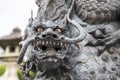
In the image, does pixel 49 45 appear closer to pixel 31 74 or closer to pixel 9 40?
pixel 31 74

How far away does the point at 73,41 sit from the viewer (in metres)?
3.31

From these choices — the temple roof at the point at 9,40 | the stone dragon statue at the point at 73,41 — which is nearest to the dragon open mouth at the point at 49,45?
the stone dragon statue at the point at 73,41

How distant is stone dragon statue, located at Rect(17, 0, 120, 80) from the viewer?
3264mm

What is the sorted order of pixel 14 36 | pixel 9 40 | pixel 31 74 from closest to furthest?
pixel 31 74, pixel 9 40, pixel 14 36

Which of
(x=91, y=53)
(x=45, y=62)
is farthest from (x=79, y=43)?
(x=45, y=62)

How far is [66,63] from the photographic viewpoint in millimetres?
3375

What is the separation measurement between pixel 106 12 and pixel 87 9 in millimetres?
134

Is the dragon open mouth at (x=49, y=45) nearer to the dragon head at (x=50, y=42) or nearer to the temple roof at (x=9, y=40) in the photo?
the dragon head at (x=50, y=42)

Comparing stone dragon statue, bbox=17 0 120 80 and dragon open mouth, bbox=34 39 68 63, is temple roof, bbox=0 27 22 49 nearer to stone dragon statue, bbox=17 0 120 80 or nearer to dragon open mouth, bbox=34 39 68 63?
stone dragon statue, bbox=17 0 120 80

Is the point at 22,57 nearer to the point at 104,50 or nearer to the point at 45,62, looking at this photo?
the point at 45,62

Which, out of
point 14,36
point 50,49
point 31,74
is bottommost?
point 14,36

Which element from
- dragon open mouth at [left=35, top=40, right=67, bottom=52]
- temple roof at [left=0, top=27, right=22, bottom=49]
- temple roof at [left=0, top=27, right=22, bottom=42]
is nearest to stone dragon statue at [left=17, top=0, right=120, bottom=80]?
dragon open mouth at [left=35, top=40, right=67, bottom=52]

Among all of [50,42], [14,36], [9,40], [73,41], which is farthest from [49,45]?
[14,36]

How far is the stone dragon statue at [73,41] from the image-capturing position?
10.7 ft
